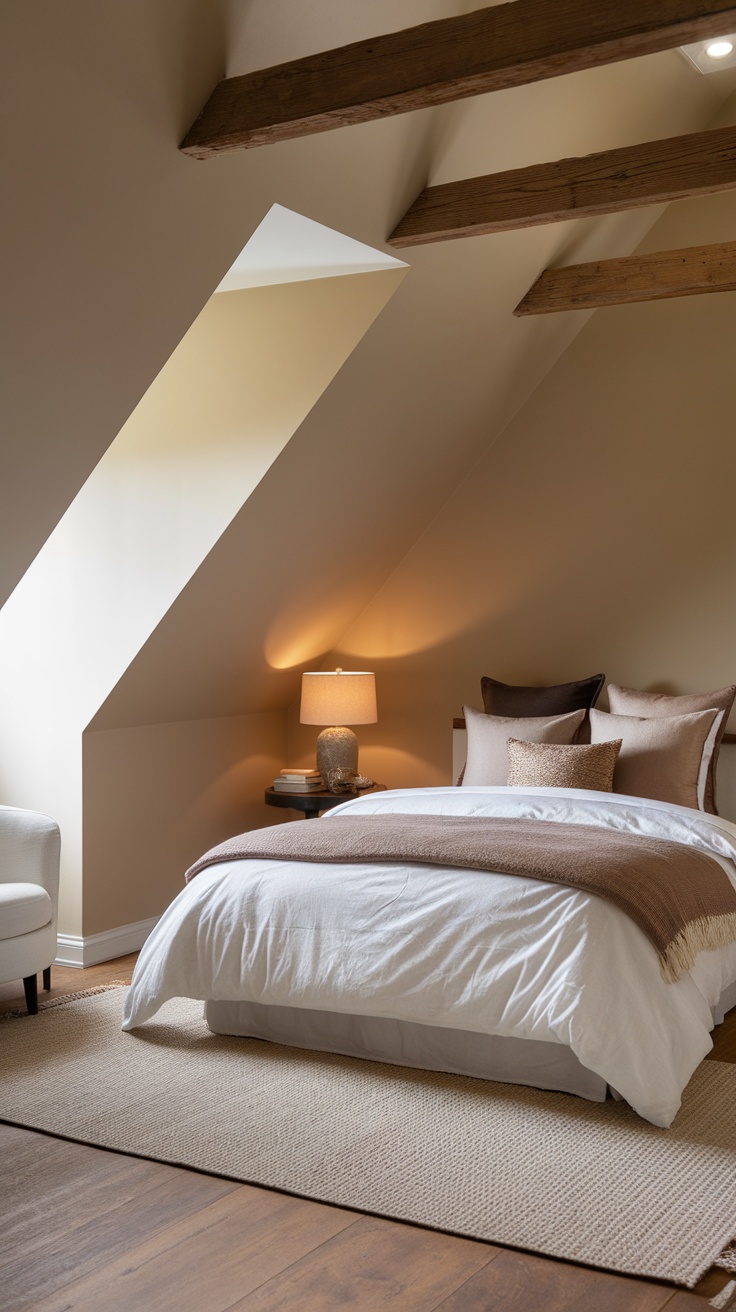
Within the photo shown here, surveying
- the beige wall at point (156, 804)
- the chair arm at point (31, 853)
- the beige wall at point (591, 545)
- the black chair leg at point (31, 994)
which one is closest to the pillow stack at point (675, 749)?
the beige wall at point (591, 545)

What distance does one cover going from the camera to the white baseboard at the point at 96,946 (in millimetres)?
4367

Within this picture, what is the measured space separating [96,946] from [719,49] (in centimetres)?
390

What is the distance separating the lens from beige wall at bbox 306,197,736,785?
473 centimetres

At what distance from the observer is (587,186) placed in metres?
3.28

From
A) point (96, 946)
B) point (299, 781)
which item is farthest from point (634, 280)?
point (96, 946)

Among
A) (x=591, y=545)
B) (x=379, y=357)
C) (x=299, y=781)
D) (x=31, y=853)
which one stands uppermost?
(x=379, y=357)

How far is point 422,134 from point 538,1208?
2766 millimetres

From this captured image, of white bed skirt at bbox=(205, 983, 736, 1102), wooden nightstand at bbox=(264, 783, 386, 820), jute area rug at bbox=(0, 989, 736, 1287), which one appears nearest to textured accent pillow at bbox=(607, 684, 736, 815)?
white bed skirt at bbox=(205, 983, 736, 1102)

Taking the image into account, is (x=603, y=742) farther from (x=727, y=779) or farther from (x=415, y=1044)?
(x=415, y=1044)

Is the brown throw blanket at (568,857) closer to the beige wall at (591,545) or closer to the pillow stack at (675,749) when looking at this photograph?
the pillow stack at (675,749)

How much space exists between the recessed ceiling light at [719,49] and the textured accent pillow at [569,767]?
7.91 feet

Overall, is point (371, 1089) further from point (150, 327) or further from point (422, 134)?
point (422, 134)

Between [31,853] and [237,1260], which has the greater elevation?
[31,853]

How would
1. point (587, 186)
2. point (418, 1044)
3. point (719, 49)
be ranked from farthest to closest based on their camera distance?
point (719, 49) → point (587, 186) → point (418, 1044)
